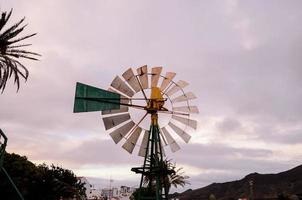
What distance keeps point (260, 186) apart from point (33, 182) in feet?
299

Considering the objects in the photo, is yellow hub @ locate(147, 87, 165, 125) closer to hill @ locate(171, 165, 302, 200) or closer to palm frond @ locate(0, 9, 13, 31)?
palm frond @ locate(0, 9, 13, 31)

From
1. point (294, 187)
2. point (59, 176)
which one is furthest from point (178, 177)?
point (294, 187)

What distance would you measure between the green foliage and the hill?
55760 millimetres

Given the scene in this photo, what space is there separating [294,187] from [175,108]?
8351 cm

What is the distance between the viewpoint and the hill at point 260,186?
336 ft

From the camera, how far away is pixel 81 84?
1938cm

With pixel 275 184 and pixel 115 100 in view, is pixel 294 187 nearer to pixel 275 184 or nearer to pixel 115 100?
pixel 275 184

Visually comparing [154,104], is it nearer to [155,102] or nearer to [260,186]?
[155,102]

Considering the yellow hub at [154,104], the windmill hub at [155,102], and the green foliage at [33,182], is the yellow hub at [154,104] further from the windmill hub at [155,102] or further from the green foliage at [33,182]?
the green foliage at [33,182]

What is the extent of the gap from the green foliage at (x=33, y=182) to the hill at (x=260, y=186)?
55.8m

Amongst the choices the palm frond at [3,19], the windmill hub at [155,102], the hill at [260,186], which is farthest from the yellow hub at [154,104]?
the hill at [260,186]

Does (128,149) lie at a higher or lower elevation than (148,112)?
lower

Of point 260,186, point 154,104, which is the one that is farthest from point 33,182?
point 260,186

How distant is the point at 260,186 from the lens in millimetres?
117125
